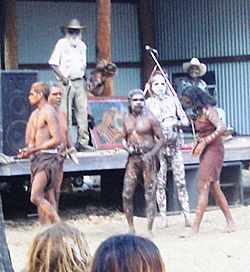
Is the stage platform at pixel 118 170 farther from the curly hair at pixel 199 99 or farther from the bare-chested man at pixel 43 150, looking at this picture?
the curly hair at pixel 199 99

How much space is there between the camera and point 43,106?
10.5 metres

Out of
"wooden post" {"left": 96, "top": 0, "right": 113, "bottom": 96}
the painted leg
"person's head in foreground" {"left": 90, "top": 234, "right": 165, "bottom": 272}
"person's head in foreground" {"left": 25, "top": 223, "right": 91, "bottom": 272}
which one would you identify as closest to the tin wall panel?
"wooden post" {"left": 96, "top": 0, "right": 113, "bottom": 96}

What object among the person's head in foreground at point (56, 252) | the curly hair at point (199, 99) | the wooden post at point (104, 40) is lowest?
the person's head in foreground at point (56, 252)

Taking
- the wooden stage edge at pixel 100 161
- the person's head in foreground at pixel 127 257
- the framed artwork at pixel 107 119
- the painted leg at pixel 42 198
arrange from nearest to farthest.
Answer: the person's head in foreground at pixel 127 257 → the painted leg at pixel 42 198 → the wooden stage edge at pixel 100 161 → the framed artwork at pixel 107 119

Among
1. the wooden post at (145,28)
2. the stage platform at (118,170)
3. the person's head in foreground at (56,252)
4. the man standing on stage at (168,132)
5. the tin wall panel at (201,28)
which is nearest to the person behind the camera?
the person's head in foreground at (56,252)

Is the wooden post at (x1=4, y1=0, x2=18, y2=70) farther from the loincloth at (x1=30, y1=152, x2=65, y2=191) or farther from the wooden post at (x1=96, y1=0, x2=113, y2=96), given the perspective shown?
the loincloth at (x1=30, y1=152, x2=65, y2=191)

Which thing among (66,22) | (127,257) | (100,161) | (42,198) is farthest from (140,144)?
(66,22)

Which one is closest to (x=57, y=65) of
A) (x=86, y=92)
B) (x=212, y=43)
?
(x=86, y=92)

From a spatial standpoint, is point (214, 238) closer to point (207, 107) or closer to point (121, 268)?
point (207, 107)

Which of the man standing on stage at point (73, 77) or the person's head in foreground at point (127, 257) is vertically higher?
the man standing on stage at point (73, 77)

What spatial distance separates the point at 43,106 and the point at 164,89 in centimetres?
217

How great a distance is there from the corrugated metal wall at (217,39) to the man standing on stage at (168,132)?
26.9 ft

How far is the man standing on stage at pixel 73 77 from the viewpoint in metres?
14.0

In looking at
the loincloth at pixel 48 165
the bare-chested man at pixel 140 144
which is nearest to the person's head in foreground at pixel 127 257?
the loincloth at pixel 48 165
